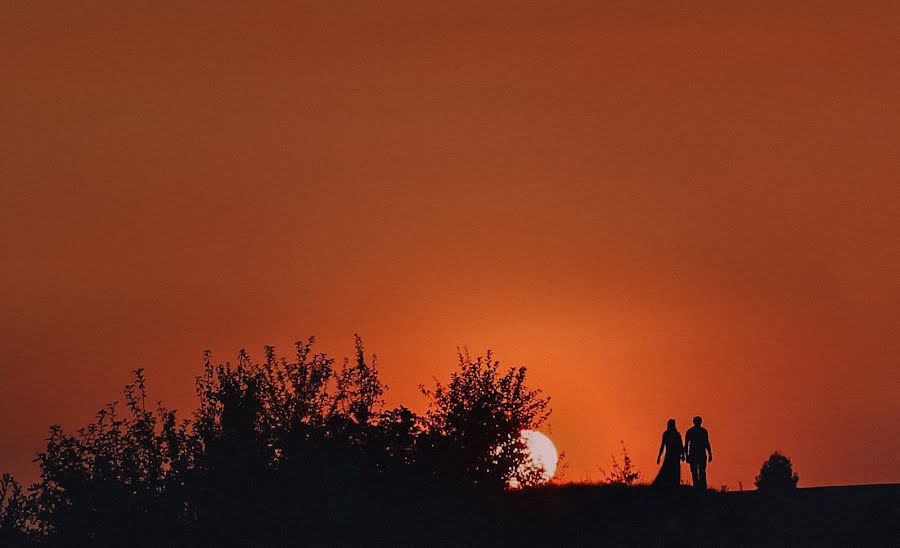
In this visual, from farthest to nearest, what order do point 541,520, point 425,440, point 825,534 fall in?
point 425,440 < point 541,520 < point 825,534

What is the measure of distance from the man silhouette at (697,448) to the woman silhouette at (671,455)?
0.30 metres

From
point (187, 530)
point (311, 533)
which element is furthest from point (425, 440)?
point (187, 530)

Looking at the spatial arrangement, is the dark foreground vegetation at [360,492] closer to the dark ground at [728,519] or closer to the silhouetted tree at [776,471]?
the dark ground at [728,519]

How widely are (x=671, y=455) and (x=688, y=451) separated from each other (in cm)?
74

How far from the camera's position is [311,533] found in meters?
58.8

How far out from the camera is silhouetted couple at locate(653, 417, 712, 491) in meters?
51.7

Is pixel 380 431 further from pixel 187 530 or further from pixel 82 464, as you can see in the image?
pixel 82 464

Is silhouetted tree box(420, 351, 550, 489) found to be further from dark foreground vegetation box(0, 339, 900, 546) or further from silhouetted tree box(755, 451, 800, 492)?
silhouetted tree box(755, 451, 800, 492)

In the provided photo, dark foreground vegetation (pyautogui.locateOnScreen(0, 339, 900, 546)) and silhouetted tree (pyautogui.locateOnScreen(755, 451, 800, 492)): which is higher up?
silhouetted tree (pyautogui.locateOnScreen(755, 451, 800, 492))

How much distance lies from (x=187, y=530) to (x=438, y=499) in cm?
1050

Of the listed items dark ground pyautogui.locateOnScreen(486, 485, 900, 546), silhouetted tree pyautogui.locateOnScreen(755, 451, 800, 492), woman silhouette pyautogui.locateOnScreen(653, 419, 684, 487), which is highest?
silhouetted tree pyautogui.locateOnScreen(755, 451, 800, 492)

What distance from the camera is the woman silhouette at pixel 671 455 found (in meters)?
52.2

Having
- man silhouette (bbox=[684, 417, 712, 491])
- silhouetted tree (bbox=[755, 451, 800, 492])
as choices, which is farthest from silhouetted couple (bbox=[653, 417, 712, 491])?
silhouetted tree (bbox=[755, 451, 800, 492])

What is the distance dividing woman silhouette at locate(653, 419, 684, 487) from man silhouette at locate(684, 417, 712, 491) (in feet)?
1.00
